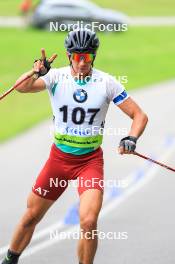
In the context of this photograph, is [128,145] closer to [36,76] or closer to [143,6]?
[36,76]

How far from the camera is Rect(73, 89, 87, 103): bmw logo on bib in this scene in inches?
419

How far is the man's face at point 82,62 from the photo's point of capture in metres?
10.5

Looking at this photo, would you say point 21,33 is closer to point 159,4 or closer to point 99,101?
point 159,4

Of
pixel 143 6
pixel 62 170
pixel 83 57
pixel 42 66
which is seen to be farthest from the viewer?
pixel 143 6

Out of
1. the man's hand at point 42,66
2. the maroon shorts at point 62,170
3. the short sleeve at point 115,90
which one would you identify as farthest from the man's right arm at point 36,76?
the maroon shorts at point 62,170

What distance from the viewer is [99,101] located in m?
10.6

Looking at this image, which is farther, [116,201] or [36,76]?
[116,201]

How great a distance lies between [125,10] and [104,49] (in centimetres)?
1489

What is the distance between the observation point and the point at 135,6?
54.1 m

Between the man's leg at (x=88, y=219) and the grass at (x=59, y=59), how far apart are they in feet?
33.1

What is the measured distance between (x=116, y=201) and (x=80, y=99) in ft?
16.0

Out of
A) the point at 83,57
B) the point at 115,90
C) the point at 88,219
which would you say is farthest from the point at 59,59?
the point at 88,219

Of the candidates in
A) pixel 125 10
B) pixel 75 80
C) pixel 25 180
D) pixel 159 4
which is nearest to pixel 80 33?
pixel 75 80

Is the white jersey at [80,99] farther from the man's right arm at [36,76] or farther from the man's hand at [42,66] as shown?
the man's hand at [42,66]
